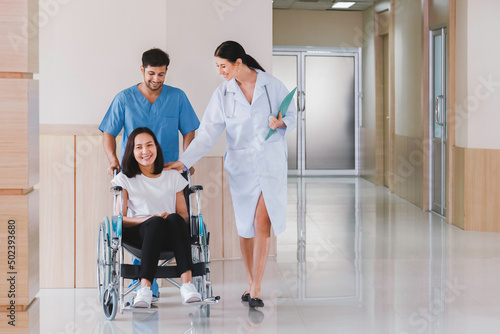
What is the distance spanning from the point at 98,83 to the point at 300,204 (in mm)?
4322

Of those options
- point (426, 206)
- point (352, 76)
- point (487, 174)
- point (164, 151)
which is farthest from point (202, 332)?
point (352, 76)

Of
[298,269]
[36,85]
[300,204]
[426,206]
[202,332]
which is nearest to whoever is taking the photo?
[36,85]

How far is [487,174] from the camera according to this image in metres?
6.45

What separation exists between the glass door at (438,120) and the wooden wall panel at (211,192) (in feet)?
9.84

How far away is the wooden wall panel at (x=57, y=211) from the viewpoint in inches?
173

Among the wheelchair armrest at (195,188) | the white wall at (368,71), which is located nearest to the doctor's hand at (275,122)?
the wheelchair armrest at (195,188)

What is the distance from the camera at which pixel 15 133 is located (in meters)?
1.91

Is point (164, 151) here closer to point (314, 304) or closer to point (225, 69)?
point (225, 69)

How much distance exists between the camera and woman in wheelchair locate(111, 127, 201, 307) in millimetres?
3650

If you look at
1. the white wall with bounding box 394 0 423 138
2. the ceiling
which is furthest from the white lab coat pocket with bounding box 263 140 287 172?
→ the ceiling

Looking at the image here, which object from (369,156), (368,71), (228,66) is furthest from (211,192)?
(368,71)

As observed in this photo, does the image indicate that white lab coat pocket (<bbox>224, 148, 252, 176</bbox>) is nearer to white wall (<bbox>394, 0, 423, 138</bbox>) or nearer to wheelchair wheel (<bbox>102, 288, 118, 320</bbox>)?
wheelchair wheel (<bbox>102, 288, 118, 320</bbox>)

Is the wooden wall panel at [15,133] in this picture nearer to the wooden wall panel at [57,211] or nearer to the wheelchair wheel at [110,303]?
the wheelchair wheel at [110,303]

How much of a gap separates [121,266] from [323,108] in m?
8.67
